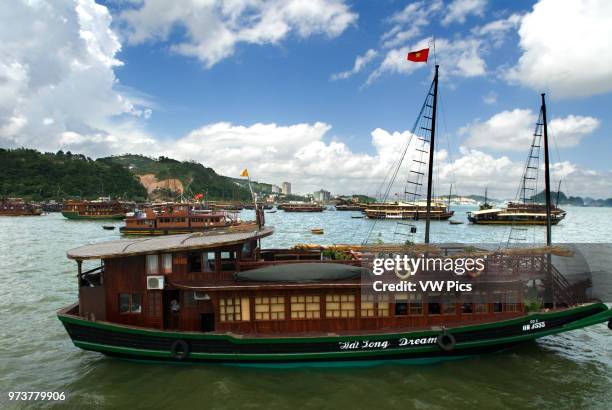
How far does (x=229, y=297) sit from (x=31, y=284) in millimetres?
18368

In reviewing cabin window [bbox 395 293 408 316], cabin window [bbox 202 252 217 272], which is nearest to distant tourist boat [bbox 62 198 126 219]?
cabin window [bbox 202 252 217 272]

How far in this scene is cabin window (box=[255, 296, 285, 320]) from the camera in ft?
35.6

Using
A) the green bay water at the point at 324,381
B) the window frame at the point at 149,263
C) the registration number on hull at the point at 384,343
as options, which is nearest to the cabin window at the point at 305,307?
the registration number on hull at the point at 384,343

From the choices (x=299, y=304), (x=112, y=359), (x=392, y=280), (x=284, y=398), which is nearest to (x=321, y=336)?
(x=299, y=304)

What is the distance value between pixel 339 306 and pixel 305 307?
1.05 metres

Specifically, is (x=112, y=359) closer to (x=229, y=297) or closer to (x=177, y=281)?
(x=177, y=281)

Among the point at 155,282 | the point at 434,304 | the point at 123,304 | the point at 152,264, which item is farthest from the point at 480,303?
the point at 123,304

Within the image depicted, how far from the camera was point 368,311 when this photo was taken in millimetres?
11031

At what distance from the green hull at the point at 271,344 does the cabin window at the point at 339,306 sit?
74 cm

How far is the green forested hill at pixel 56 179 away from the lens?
129500mm

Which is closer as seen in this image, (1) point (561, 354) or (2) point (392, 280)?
(2) point (392, 280)

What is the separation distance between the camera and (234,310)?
10.9 meters

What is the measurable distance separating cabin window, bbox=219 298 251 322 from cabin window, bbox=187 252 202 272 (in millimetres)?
1385

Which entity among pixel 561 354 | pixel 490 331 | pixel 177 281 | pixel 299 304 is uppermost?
pixel 177 281
